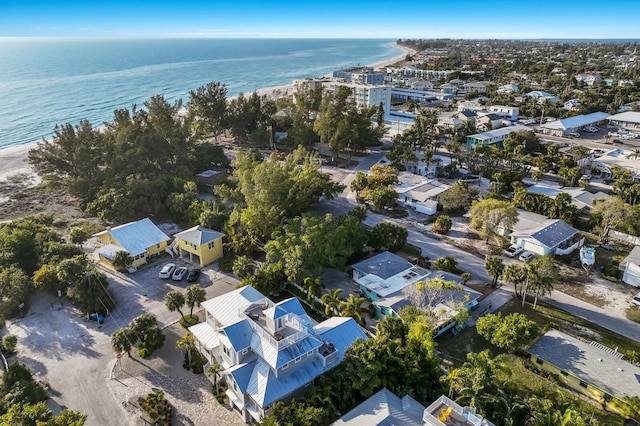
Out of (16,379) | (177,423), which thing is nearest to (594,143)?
(177,423)

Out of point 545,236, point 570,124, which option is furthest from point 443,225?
point 570,124

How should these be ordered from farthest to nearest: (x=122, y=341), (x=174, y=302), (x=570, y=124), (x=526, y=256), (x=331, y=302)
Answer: (x=570, y=124), (x=526, y=256), (x=331, y=302), (x=174, y=302), (x=122, y=341)

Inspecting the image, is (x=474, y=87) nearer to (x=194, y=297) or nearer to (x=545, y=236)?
(x=545, y=236)

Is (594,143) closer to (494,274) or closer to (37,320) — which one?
(494,274)

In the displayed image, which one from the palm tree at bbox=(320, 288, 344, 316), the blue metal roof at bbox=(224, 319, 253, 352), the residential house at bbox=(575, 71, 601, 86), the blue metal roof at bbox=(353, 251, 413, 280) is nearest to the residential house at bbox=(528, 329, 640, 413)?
the blue metal roof at bbox=(353, 251, 413, 280)

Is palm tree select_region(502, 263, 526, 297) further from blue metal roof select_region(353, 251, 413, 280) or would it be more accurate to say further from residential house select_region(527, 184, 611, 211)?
residential house select_region(527, 184, 611, 211)

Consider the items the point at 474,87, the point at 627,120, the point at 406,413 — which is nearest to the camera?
the point at 406,413
